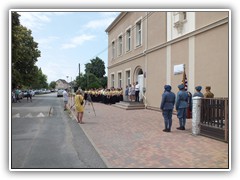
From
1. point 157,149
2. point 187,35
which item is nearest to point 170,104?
point 157,149

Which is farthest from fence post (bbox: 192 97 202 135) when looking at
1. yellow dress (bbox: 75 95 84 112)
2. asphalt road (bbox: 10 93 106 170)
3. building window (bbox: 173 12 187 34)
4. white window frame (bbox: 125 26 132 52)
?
white window frame (bbox: 125 26 132 52)

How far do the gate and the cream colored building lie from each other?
2065 millimetres

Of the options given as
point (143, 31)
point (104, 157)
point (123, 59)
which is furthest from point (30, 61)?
point (104, 157)

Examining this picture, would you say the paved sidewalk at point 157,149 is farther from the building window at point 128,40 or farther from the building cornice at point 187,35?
the building window at point 128,40

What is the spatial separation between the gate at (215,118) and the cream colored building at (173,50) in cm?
207

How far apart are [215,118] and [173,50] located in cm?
791

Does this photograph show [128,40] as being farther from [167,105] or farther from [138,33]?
[167,105]

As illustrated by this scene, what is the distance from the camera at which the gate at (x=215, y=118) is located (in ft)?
24.5

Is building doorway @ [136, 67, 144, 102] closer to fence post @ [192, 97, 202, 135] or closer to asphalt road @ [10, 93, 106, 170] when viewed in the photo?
asphalt road @ [10, 93, 106, 170]

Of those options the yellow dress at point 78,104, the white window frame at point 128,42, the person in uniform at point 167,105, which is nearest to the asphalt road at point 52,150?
the yellow dress at point 78,104
